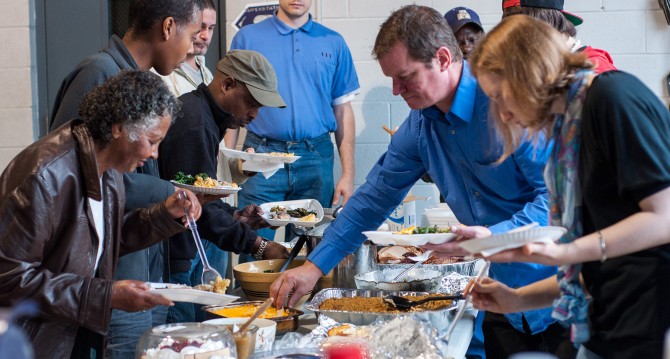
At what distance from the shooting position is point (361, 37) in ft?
16.3

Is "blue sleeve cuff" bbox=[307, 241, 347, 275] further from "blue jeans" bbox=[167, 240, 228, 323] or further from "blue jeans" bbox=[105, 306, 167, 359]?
"blue jeans" bbox=[167, 240, 228, 323]

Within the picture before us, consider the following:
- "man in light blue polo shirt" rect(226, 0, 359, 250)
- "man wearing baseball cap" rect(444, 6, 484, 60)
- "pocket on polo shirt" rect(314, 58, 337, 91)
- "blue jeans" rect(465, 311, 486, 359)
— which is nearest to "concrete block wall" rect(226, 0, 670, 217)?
"man in light blue polo shirt" rect(226, 0, 359, 250)

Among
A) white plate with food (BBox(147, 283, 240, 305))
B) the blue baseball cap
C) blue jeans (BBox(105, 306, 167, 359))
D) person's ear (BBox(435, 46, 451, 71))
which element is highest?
the blue baseball cap

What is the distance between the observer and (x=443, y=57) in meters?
2.24

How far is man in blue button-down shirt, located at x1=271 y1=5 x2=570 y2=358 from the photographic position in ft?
7.25

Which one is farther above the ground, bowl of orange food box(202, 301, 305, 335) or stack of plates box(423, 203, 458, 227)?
bowl of orange food box(202, 301, 305, 335)

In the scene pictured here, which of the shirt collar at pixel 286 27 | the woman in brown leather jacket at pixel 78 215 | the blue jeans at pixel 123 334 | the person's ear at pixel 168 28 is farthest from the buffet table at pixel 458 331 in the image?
the shirt collar at pixel 286 27

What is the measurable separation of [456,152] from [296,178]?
6.44 ft

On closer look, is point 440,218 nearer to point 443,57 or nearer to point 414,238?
point 443,57

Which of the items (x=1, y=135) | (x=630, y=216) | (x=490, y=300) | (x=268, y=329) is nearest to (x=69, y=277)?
(x=268, y=329)

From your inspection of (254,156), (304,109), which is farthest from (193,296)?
(304,109)

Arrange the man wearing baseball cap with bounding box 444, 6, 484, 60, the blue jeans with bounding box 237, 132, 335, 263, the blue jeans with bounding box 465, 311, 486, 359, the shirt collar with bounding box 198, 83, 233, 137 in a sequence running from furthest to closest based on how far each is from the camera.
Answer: the blue jeans with bounding box 237, 132, 335, 263
the man wearing baseball cap with bounding box 444, 6, 484, 60
the shirt collar with bounding box 198, 83, 233, 137
the blue jeans with bounding box 465, 311, 486, 359

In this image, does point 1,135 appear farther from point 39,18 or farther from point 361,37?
point 361,37

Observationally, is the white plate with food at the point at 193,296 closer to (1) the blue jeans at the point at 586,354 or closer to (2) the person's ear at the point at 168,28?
(1) the blue jeans at the point at 586,354
